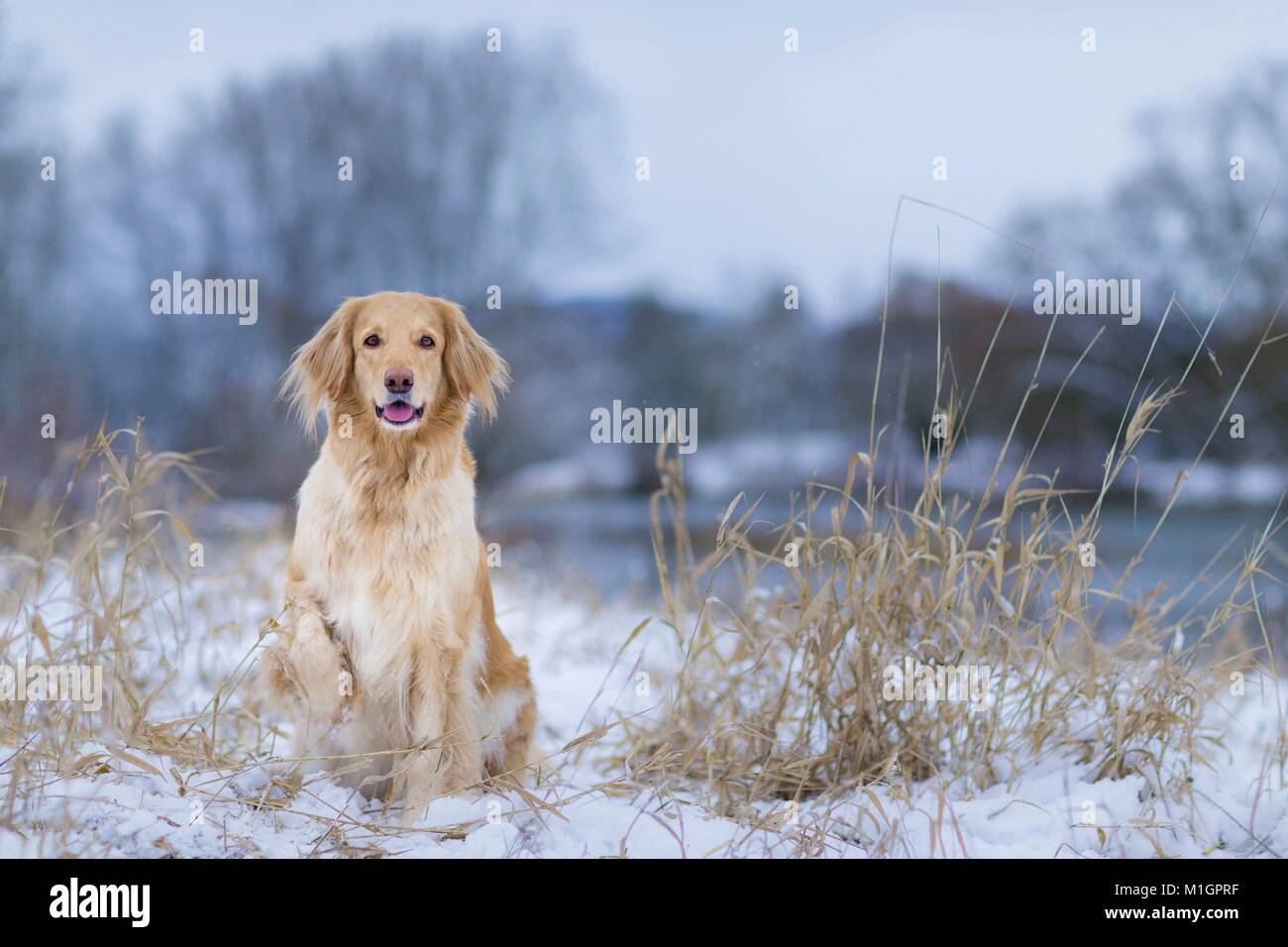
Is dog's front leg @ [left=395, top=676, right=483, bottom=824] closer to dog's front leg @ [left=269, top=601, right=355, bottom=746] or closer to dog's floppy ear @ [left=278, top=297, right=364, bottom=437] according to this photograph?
dog's front leg @ [left=269, top=601, right=355, bottom=746]

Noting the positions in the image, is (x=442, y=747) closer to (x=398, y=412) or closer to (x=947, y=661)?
(x=398, y=412)

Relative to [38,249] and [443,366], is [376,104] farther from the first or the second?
[443,366]

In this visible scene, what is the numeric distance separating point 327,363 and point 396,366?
0.28 m

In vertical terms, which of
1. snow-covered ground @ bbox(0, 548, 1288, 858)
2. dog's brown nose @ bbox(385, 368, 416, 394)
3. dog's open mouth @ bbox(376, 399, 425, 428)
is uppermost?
dog's brown nose @ bbox(385, 368, 416, 394)

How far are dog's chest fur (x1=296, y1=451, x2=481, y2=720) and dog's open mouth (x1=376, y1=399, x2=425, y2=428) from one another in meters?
0.16

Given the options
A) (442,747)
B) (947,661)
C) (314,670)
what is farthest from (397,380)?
(947,661)

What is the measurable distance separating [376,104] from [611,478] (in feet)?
15.4

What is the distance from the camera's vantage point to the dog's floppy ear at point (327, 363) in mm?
2832

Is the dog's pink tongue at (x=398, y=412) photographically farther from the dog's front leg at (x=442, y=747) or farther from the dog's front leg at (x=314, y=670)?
the dog's front leg at (x=442, y=747)

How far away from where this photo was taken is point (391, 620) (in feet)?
8.89

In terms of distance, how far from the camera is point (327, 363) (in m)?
2.85

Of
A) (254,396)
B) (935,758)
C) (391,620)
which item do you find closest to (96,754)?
(391,620)

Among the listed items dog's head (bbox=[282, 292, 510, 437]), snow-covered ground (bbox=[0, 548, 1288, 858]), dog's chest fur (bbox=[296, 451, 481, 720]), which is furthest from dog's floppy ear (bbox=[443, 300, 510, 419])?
snow-covered ground (bbox=[0, 548, 1288, 858])

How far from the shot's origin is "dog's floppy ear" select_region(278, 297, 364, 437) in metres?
2.83
